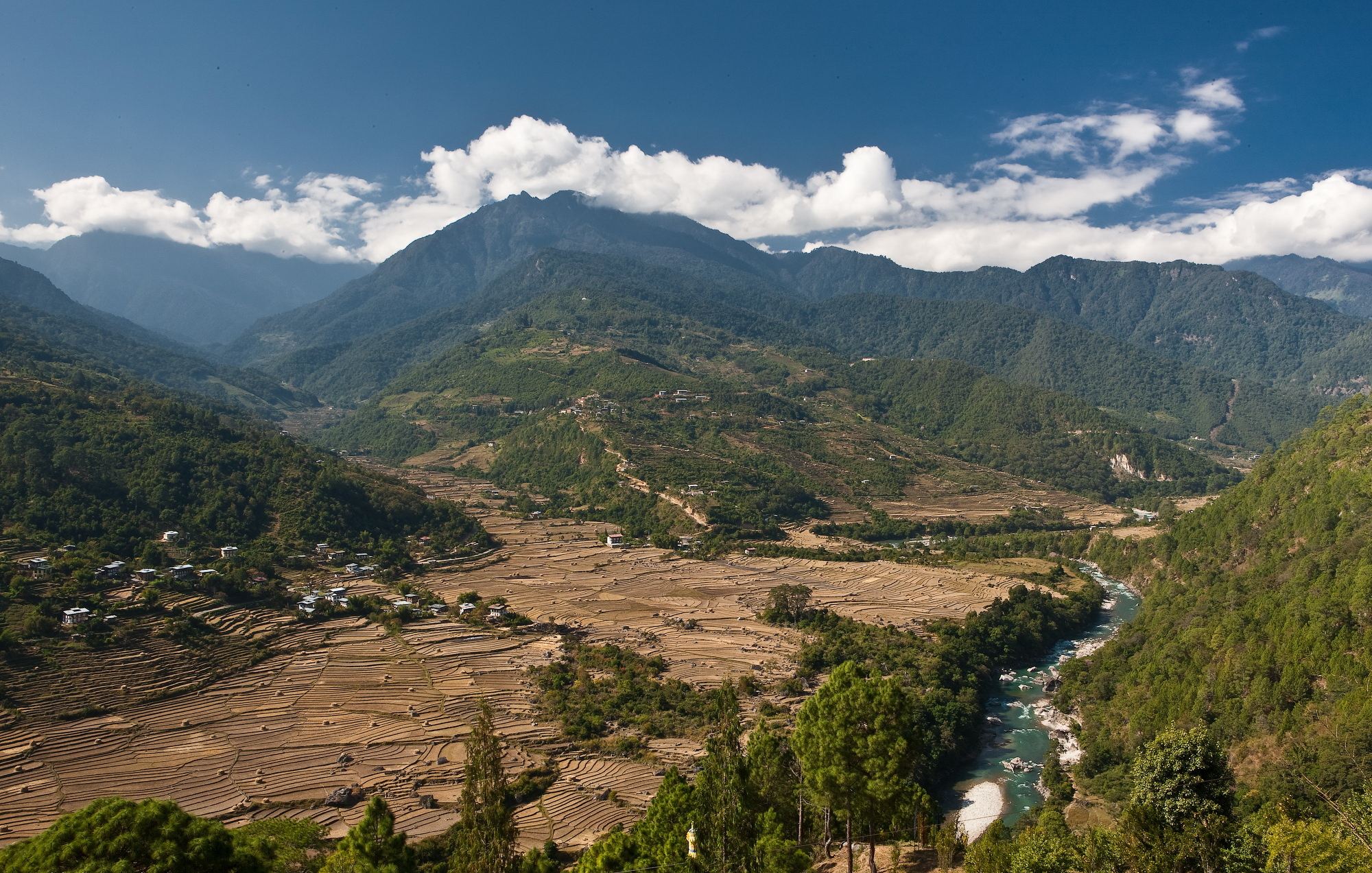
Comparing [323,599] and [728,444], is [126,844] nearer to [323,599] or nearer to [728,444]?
[323,599]

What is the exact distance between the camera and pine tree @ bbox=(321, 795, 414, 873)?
77.0 ft

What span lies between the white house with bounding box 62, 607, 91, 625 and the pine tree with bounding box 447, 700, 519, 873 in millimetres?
48643

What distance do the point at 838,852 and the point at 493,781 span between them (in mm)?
17334

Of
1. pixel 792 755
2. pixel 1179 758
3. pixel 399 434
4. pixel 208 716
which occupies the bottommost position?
pixel 208 716

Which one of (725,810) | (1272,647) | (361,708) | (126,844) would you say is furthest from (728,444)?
(126,844)

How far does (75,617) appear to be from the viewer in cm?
5206

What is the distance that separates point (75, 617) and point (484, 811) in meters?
49.8

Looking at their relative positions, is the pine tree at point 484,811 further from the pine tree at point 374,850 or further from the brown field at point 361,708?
the brown field at point 361,708

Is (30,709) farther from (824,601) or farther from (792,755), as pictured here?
(824,601)

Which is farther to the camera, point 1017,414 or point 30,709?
point 1017,414

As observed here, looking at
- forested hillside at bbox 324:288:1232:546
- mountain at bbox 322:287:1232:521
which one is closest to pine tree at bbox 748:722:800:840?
forested hillside at bbox 324:288:1232:546

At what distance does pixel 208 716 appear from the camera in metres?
48.2

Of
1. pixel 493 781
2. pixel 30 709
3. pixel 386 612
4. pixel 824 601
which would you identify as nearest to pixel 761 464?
pixel 824 601

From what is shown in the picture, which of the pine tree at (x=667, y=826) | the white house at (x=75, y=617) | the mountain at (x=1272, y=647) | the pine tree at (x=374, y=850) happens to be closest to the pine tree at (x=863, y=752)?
the pine tree at (x=667, y=826)
